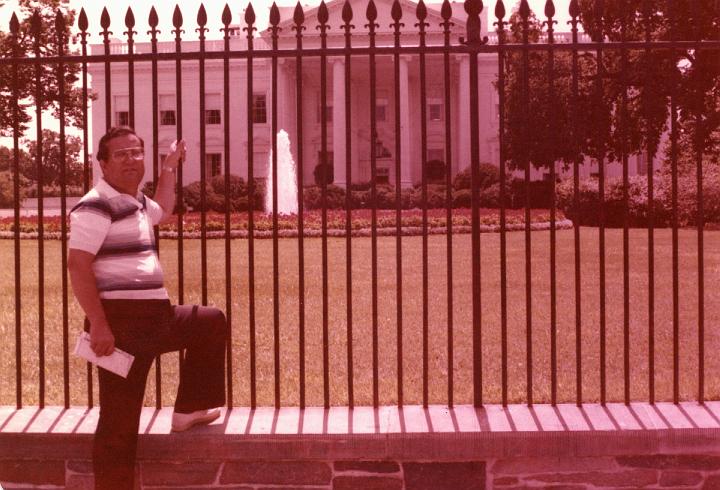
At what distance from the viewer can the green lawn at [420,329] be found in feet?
19.3

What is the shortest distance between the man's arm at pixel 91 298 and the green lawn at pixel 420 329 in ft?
7.20

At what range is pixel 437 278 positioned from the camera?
39.1 ft

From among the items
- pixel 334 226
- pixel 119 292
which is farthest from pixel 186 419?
pixel 334 226

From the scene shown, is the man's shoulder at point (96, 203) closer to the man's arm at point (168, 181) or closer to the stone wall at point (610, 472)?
the man's arm at point (168, 181)

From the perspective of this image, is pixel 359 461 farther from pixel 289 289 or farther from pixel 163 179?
pixel 289 289

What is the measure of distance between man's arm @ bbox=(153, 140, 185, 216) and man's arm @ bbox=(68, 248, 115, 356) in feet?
2.24

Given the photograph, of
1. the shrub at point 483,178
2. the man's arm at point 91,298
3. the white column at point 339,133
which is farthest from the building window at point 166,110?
the man's arm at point 91,298

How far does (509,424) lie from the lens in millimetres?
3799

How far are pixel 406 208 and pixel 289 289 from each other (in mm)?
15449

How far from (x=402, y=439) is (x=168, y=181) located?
4.86 feet

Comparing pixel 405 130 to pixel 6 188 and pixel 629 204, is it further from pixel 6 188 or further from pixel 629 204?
pixel 629 204

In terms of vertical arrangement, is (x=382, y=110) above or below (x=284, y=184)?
above

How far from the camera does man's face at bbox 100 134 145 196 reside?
3473mm

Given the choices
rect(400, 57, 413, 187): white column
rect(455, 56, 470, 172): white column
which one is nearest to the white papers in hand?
rect(400, 57, 413, 187): white column
